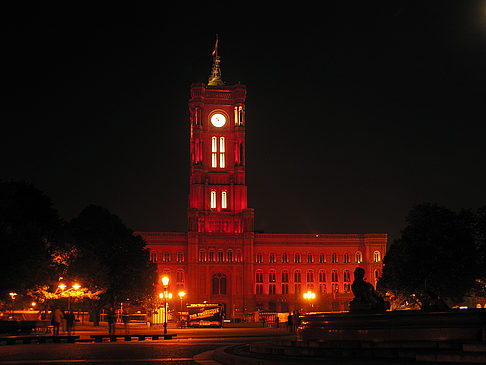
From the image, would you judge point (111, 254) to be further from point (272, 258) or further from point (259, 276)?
point (272, 258)

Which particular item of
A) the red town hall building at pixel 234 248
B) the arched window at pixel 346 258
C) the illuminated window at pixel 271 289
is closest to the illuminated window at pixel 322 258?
the red town hall building at pixel 234 248

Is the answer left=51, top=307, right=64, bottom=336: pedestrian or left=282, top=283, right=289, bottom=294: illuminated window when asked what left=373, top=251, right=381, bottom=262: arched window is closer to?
left=282, top=283, right=289, bottom=294: illuminated window

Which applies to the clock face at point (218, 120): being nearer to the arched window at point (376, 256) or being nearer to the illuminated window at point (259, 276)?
the illuminated window at point (259, 276)

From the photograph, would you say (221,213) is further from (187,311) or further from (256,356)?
(256,356)

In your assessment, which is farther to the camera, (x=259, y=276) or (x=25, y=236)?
(x=259, y=276)

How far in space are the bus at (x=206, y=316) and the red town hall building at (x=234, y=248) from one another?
5279 cm

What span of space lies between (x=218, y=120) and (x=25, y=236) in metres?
88.9

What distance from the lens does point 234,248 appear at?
123625mm

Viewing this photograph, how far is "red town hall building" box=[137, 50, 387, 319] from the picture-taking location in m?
122

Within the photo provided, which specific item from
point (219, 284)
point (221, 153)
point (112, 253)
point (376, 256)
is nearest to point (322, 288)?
point (376, 256)

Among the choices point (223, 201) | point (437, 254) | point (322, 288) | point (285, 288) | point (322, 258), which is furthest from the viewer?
point (322, 258)

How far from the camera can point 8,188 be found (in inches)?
1884

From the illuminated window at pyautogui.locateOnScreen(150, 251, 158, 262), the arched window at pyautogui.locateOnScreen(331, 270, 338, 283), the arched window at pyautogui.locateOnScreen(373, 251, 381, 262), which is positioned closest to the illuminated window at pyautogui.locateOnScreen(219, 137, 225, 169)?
the illuminated window at pyautogui.locateOnScreen(150, 251, 158, 262)

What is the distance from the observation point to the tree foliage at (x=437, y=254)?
178 feet
